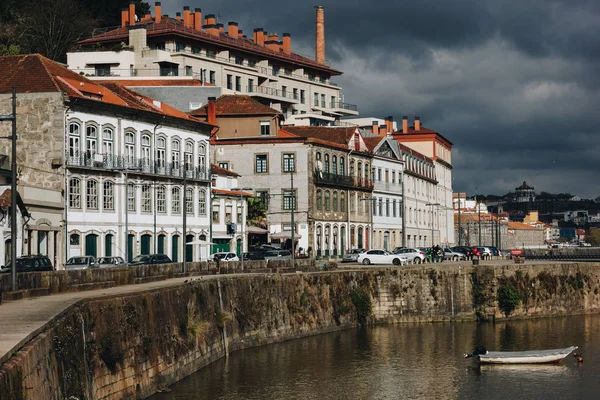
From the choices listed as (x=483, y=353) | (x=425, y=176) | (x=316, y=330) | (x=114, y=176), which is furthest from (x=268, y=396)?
(x=425, y=176)

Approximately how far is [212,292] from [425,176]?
97425 millimetres

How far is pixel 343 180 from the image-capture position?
111 metres

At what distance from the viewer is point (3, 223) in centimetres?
6272

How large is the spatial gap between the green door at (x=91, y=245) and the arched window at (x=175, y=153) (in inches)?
435

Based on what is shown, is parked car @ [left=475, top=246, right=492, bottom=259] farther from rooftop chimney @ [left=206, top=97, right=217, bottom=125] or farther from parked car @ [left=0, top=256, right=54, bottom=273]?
parked car @ [left=0, top=256, right=54, bottom=273]

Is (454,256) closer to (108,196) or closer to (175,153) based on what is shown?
(175,153)

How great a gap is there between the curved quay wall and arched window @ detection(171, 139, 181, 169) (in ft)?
75.3

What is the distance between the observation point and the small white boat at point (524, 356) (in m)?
52.2

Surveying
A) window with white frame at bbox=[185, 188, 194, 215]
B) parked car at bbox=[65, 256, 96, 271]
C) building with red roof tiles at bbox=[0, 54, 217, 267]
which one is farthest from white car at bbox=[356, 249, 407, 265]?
parked car at bbox=[65, 256, 96, 271]

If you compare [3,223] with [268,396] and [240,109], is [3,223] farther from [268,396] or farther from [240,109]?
[240,109]

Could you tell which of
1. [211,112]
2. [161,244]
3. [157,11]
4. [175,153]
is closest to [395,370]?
[161,244]

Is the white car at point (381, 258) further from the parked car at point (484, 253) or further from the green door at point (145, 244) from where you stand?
the parked car at point (484, 253)

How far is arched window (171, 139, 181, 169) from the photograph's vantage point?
84.4 metres

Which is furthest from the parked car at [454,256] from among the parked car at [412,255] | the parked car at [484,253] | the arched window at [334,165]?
the parked car at [412,255]
